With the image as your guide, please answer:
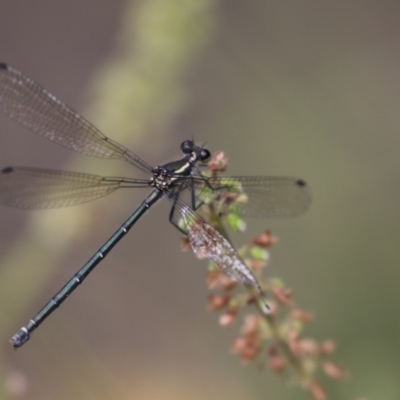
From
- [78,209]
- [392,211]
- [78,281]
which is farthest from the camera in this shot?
[392,211]

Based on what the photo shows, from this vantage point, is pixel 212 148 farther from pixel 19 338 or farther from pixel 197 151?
pixel 19 338

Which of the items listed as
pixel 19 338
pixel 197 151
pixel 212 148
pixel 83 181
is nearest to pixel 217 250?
pixel 197 151

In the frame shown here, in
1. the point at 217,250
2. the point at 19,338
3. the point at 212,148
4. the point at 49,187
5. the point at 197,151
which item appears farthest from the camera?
the point at 212,148

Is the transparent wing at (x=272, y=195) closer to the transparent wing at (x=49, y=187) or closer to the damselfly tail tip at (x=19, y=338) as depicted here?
the transparent wing at (x=49, y=187)

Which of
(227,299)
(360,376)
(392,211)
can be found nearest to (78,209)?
(227,299)

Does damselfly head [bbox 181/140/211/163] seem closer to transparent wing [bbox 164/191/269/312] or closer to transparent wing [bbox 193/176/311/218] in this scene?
transparent wing [bbox 193/176/311/218]

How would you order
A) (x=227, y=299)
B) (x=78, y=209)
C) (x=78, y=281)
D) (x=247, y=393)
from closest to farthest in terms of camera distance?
(x=227, y=299) < (x=78, y=281) < (x=78, y=209) < (x=247, y=393)

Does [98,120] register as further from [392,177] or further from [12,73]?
[392,177]
